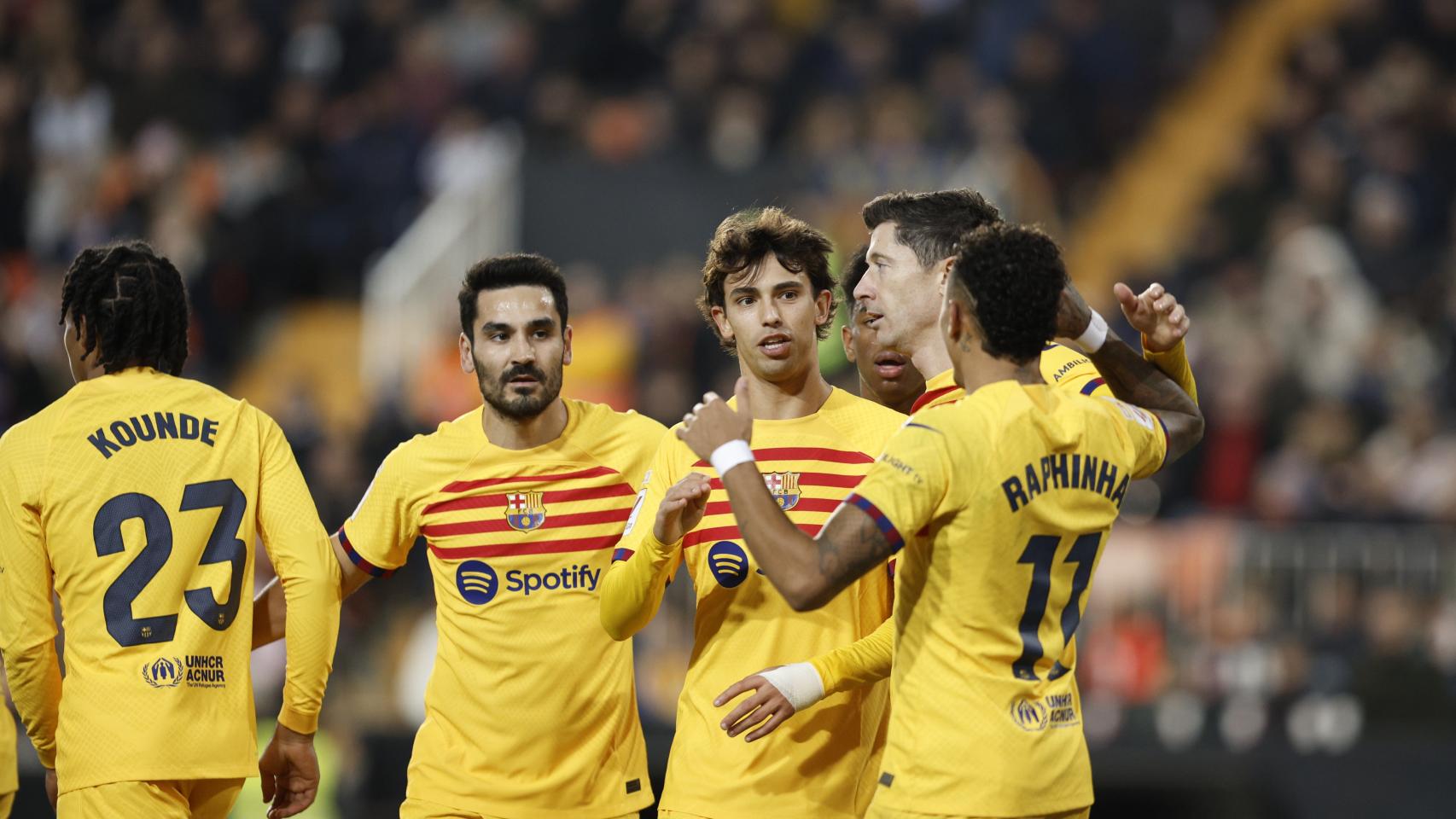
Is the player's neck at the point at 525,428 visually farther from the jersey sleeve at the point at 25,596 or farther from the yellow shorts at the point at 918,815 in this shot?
the yellow shorts at the point at 918,815

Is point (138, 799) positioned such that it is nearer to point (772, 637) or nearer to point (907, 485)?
point (772, 637)

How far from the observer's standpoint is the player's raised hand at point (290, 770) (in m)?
5.42

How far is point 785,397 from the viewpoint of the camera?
213 inches

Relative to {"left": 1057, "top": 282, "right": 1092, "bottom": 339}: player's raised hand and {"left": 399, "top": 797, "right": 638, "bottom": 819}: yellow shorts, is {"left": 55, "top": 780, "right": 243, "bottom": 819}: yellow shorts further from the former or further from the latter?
{"left": 1057, "top": 282, "right": 1092, "bottom": 339}: player's raised hand

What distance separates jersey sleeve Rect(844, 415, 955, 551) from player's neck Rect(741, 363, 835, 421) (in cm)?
103

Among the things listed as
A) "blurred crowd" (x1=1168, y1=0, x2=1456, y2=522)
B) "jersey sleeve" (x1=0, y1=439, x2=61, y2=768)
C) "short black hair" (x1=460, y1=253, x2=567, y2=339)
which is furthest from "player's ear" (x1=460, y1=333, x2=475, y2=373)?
"blurred crowd" (x1=1168, y1=0, x2=1456, y2=522)

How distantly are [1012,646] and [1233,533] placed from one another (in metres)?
7.16

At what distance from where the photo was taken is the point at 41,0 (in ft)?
56.0

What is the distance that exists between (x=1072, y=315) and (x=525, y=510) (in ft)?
5.85

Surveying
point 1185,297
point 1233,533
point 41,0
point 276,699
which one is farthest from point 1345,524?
point 41,0

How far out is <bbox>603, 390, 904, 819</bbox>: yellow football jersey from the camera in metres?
5.08

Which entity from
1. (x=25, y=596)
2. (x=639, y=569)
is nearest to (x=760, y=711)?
(x=639, y=569)

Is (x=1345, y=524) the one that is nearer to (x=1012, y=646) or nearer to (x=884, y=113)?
(x=884, y=113)

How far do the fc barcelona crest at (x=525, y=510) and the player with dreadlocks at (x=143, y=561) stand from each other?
1.85 ft
